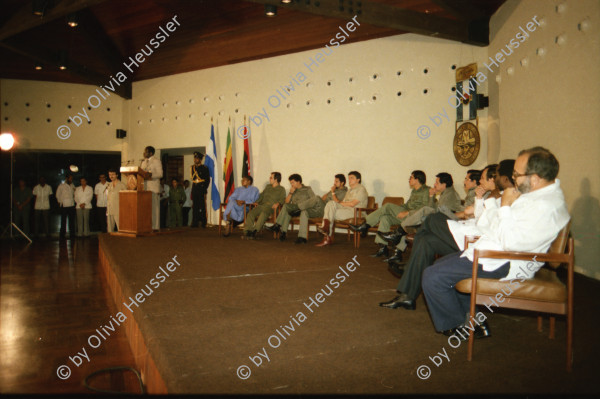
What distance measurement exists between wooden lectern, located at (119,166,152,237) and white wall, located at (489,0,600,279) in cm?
530

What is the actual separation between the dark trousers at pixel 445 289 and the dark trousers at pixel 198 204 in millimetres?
6685

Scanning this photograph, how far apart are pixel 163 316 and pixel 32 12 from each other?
5894 mm

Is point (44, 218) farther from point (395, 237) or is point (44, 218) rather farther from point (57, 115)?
point (395, 237)

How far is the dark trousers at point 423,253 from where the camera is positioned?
278 centimetres

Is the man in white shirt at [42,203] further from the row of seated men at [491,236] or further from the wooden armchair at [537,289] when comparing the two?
the wooden armchair at [537,289]

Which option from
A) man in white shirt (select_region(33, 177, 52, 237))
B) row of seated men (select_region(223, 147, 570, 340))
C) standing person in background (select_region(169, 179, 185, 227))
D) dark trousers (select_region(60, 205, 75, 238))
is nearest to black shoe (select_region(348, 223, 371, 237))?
row of seated men (select_region(223, 147, 570, 340))

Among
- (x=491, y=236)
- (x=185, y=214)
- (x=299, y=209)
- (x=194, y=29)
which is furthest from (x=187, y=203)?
(x=491, y=236)

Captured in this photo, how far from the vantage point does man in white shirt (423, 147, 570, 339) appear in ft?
6.89

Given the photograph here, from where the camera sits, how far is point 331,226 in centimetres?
589

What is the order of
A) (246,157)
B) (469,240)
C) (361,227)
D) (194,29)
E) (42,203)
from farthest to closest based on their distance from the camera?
1. (42,203)
2. (246,157)
3. (194,29)
4. (361,227)
5. (469,240)

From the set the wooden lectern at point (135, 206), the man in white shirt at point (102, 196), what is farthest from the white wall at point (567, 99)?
the man in white shirt at point (102, 196)

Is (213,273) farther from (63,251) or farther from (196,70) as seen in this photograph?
(196,70)

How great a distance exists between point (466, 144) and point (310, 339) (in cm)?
481

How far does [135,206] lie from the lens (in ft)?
21.2
